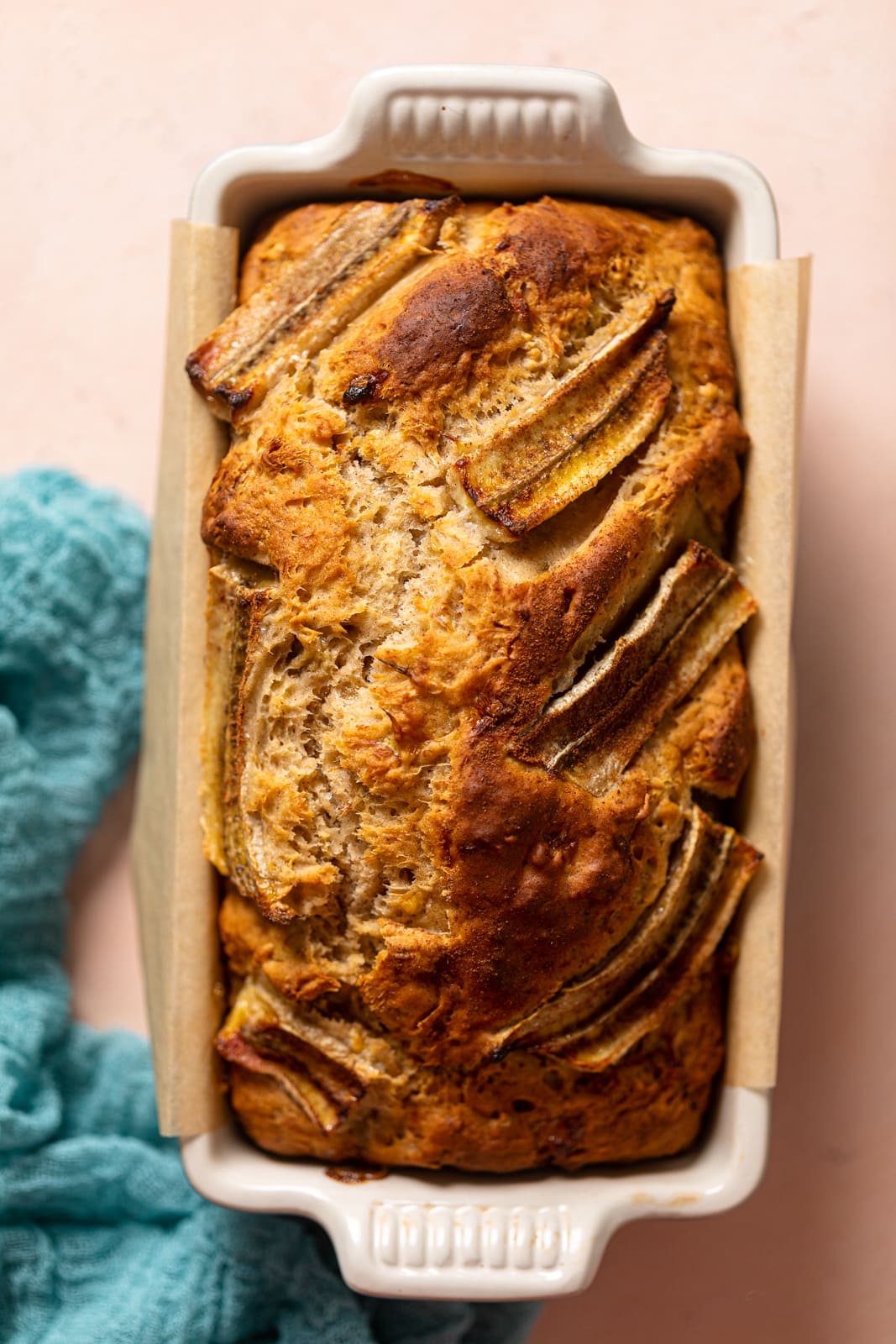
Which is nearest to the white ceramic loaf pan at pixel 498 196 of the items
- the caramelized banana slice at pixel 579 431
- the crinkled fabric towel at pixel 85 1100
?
the caramelized banana slice at pixel 579 431

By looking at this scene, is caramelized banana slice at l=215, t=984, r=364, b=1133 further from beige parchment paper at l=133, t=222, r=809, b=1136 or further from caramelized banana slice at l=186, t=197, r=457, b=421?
caramelized banana slice at l=186, t=197, r=457, b=421

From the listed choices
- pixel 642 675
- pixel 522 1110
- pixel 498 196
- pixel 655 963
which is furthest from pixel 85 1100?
pixel 498 196

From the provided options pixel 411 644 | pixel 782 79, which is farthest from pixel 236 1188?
pixel 782 79

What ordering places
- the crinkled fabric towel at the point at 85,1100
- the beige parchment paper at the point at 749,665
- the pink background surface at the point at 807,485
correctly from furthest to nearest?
the pink background surface at the point at 807,485, the crinkled fabric towel at the point at 85,1100, the beige parchment paper at the point at 749,665

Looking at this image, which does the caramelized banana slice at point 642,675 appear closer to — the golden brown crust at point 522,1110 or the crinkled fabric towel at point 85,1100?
the golden brown crust at point 522,1110

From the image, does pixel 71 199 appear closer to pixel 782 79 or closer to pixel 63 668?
pixel 63 668

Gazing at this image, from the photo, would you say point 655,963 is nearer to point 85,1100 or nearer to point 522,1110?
point 522,1110
